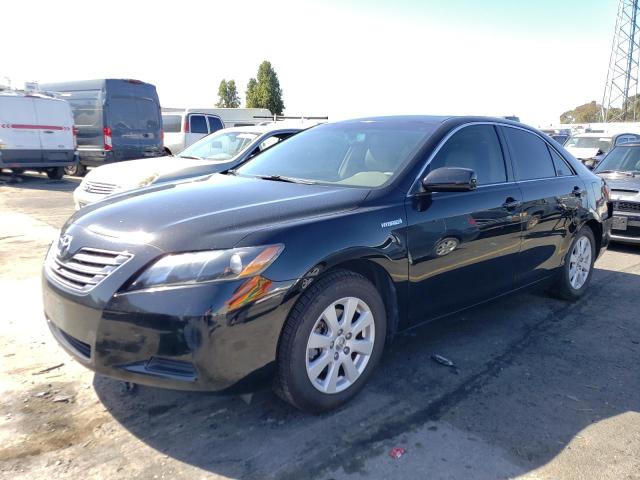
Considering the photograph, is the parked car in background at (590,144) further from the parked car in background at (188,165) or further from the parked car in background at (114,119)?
the parked car in background at (114,119)

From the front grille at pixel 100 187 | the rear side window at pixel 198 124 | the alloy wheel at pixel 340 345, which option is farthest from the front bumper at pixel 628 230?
the rear side window at pixel 198 124

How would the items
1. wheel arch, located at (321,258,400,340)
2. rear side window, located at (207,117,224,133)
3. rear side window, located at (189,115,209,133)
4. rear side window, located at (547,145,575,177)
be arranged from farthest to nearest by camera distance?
rear side window, located at (207,117,224,133), rear side window, located at (189,115,209,133), rear side window, located at (547,145,575,177), wheel arch, located at (321,258,400,340)

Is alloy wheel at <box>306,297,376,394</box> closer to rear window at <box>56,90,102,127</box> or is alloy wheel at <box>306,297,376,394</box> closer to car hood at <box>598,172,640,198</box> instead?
car hood at <box>598,172,640,198</box>

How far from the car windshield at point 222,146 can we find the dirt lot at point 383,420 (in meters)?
4.25

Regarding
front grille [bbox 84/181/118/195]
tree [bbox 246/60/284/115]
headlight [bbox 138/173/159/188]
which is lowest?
front grille [bbox 84/181/118/195]

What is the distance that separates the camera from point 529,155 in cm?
450

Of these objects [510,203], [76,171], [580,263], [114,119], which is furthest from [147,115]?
[510,203]

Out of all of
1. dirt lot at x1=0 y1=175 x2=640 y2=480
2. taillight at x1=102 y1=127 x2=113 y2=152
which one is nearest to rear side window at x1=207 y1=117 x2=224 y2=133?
taillight at x1=102 y1=127 x2=113 y2=152

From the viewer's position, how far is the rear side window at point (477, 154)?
3.69m

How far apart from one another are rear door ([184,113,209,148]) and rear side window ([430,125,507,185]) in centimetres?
1310

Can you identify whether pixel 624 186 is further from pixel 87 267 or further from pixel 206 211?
pixel 87 267

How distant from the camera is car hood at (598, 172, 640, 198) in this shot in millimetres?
7285

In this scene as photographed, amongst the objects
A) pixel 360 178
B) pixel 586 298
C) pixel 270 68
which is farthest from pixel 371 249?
pixel 270 68

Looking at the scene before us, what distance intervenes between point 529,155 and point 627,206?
3708mm
